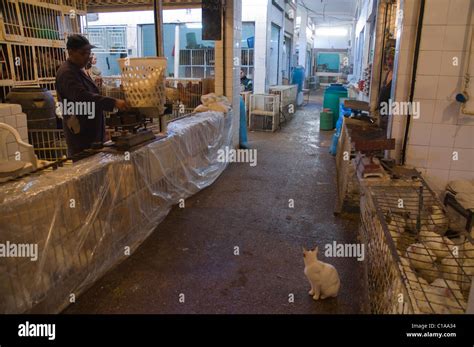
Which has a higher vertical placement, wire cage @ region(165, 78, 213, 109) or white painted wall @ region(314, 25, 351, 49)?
white painted wall @ region(314, 25, 351, 49)

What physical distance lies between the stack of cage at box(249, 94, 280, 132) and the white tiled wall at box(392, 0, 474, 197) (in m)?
4.88

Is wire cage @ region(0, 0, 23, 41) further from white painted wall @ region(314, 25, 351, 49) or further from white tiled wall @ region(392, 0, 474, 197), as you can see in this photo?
white painted wall @ region(314, 25, 351, 49)

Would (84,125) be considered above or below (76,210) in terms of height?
above

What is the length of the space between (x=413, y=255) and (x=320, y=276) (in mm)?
547

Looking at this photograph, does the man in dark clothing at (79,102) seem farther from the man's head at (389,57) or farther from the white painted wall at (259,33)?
the white painted wall at (259,33)

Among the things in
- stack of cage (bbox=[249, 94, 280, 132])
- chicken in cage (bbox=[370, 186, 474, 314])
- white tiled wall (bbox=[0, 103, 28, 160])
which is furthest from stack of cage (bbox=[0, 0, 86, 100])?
chicken in cage (bbox=[370, 186, 474, 314])

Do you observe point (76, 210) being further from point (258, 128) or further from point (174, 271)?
point (258, 128)

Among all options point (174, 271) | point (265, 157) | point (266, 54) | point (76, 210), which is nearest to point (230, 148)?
point (265, 157)

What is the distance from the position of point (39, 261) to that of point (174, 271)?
96 cm

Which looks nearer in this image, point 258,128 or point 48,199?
point 48,199

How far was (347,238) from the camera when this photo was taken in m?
3.21

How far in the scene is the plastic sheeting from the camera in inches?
71.9

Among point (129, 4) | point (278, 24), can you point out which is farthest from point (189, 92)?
point (278, 24)

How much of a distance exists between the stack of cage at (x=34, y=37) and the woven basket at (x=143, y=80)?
2745mm
